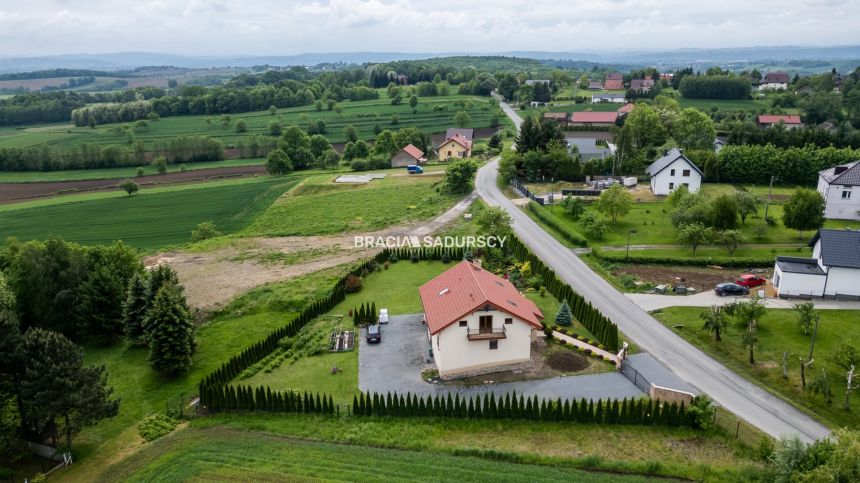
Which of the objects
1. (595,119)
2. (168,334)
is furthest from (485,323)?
(595,119)

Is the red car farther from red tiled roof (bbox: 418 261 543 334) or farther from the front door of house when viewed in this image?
the front door of house

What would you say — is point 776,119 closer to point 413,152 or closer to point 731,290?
point 413,152

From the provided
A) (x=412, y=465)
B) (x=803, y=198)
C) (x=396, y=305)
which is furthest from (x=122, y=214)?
(x=803, y=198)

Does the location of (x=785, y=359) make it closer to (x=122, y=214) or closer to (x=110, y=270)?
(x=110, y=270)

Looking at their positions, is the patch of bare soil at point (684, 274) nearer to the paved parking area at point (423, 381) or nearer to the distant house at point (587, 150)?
the paved parking area at point (423, 381)

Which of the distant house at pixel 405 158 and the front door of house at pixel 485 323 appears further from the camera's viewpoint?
the distant house at pixel 405 158

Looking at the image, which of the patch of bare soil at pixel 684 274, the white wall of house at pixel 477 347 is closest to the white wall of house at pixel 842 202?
the patch of bare soil at pixel 684 274

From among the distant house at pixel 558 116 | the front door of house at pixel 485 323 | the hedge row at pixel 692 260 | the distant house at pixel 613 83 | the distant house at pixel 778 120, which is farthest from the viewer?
the distant house at pixel 613 83
